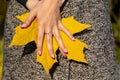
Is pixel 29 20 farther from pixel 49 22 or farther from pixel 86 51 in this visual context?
pixel 86 51

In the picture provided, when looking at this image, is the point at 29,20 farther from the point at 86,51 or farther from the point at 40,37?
the point at 86,51

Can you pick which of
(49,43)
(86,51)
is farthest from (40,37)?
(86,51)

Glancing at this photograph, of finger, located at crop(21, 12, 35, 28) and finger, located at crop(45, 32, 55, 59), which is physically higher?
finger, located at crop(21, 12, 35, 28)

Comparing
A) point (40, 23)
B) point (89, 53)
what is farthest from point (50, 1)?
point (89, 53)

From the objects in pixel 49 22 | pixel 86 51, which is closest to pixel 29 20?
pixel 49 22

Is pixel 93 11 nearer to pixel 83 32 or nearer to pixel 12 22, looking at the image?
pixel 83 32
